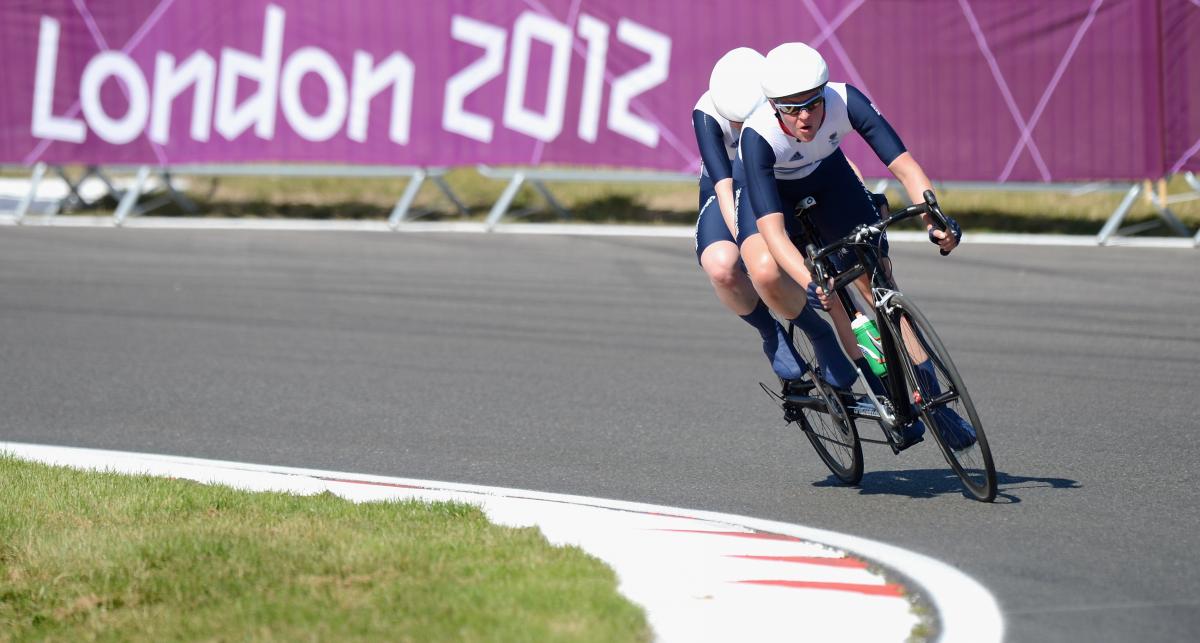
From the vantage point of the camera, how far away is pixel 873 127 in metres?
6.27

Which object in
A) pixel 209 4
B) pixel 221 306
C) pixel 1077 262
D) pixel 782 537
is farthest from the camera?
pixel 209 4

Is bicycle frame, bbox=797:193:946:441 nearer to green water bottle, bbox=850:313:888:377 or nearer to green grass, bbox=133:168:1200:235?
green water bottle, bbox=850:313:888:377

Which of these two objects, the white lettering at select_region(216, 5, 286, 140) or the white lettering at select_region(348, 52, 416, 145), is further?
the white lettering at select_region(216, 5, 286, 140)

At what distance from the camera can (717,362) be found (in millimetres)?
10469

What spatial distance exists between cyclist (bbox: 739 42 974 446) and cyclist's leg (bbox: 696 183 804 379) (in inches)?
10.9

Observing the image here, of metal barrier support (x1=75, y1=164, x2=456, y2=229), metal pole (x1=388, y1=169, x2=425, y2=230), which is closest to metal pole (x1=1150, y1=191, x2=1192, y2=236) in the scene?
metal barrier support (x1=75, y1=164, x2=456, y2=229)

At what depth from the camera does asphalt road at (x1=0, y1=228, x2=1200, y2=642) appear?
235 inches

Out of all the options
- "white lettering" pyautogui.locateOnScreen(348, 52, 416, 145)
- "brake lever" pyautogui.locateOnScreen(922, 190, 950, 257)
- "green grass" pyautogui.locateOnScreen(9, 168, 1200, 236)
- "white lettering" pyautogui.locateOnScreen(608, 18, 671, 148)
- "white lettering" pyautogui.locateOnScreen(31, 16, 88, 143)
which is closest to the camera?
"brake lever" pyautogui.locateOnScreen(922, 190, 950, 257)

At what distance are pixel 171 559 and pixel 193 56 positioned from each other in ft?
46.3

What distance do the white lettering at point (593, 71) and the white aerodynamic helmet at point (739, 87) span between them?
10310 mm

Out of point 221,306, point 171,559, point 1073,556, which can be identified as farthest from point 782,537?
point 221,306

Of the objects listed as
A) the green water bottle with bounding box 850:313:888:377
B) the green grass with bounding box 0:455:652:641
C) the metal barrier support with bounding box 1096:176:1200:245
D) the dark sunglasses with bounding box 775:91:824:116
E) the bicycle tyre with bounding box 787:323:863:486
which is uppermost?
the dark sunglasses with bounding box 775:91:824:116

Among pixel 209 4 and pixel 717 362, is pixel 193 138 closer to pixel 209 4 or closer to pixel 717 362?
pixel 209 4

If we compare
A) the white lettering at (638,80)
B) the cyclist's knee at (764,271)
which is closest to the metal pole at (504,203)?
the white lettering at (638,80)
